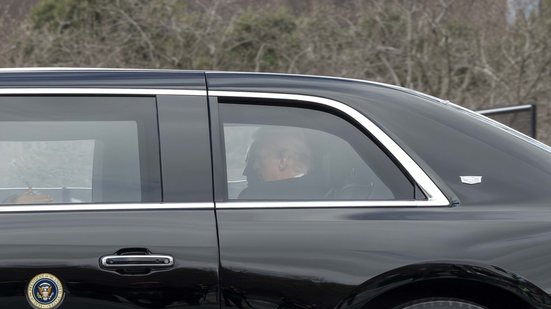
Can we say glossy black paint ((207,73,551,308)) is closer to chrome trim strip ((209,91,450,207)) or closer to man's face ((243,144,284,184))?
chrome trim strip ((209,91,450,207))

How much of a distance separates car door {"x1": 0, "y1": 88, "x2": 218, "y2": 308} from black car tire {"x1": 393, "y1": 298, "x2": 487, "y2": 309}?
0.75m

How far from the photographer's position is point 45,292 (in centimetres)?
329

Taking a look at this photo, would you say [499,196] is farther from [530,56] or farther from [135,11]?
[135,11]

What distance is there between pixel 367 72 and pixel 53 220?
31.3 feet

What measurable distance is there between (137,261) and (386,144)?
1074 millimetres

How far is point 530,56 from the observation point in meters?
12.1

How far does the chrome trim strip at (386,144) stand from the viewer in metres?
3.54

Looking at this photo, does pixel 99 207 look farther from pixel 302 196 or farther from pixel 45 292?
pixel 302 196

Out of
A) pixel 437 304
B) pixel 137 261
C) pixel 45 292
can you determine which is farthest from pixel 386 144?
pixel 45 292

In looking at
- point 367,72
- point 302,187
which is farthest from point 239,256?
point 367,72

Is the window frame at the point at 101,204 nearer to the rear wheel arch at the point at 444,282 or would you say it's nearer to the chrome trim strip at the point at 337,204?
the chrome trim strip at the point at 337,204

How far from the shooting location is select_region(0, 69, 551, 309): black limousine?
11.0 feet

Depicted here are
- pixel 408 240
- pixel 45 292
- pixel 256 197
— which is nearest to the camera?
pixel 45 292

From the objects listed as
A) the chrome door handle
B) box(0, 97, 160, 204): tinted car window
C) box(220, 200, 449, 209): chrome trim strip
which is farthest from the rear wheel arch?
box(0, 97, 160, 204): tinted car window
